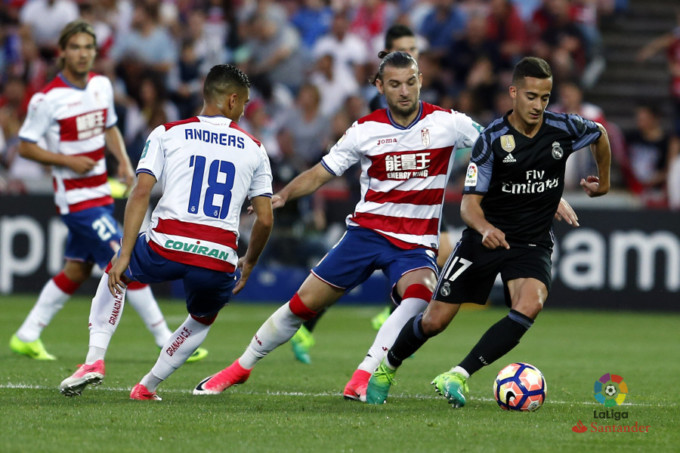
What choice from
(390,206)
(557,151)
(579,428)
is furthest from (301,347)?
(579,428)

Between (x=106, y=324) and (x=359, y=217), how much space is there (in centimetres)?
185

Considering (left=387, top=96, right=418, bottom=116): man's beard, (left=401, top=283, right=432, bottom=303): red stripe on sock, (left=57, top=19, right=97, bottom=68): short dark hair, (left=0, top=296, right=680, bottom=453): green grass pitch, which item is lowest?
(left=0, top=296, right=680, bottom=453): green grass pitch

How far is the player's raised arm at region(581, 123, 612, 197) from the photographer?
752 centimetres

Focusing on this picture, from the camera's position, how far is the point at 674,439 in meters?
6.19

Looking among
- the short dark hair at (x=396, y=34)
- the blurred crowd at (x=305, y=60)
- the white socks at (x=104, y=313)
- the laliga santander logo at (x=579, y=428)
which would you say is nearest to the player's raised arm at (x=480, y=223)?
the laliga santander logo at (x=579, y=428)

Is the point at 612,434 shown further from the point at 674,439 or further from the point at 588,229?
the point at 588,229

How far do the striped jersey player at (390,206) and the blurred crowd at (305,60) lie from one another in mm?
8550

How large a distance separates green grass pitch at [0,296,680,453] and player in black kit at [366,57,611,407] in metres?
0.38

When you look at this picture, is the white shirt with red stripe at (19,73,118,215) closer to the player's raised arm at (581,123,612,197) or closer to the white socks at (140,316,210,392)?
the white socks at (140,316,210,392)

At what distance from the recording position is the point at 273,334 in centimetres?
788

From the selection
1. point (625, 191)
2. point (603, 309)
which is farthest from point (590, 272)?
point (625, 191)

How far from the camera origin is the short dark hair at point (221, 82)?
7.20m

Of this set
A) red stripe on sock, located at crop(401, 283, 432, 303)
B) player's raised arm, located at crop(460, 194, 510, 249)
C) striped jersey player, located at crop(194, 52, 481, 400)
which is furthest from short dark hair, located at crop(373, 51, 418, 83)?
red stripe on sock, located at crop(401, 283, 432, 303)

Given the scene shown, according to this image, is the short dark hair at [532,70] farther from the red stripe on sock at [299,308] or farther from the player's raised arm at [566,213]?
the red stripe on sock at [299,308]
